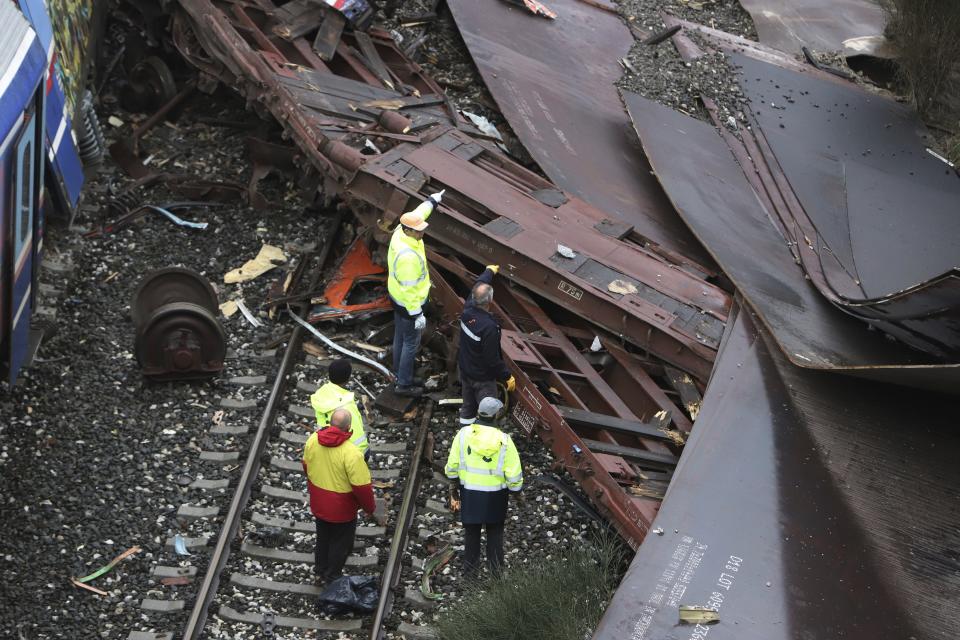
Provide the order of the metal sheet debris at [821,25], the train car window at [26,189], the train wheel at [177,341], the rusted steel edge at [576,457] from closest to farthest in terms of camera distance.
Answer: the rusted steel edge at [576,457] < the train car window at [26,189] < the train wheel at [177,341] < the metal sheet debris at [821,25]

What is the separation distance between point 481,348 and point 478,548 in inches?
58.4

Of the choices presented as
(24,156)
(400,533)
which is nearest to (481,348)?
(400,533)

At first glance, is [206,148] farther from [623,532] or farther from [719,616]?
[719,616]

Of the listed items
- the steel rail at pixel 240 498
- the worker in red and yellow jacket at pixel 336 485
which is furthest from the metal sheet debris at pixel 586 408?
the worker in red and yellow jacket at pixel 336 485

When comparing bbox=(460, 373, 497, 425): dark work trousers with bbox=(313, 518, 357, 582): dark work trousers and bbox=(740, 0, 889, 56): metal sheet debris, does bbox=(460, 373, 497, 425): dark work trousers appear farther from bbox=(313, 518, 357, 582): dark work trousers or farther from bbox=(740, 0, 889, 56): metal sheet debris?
bbox=(740, 0, 889, 56): metal sheet debris

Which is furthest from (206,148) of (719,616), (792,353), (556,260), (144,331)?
(719,616)

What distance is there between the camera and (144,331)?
9195 millimetres

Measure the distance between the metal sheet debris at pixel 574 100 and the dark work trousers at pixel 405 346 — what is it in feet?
7.14

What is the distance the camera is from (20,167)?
26.1 ft

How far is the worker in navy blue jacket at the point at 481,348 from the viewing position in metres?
8.32

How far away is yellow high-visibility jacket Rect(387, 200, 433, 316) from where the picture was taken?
29.0 ft

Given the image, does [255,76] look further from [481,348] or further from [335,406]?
[335,406]

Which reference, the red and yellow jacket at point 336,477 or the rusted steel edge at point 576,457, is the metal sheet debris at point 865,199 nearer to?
the rusted steel edge at point 576,457

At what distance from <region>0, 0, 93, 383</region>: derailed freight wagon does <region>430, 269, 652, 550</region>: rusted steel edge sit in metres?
3.62
